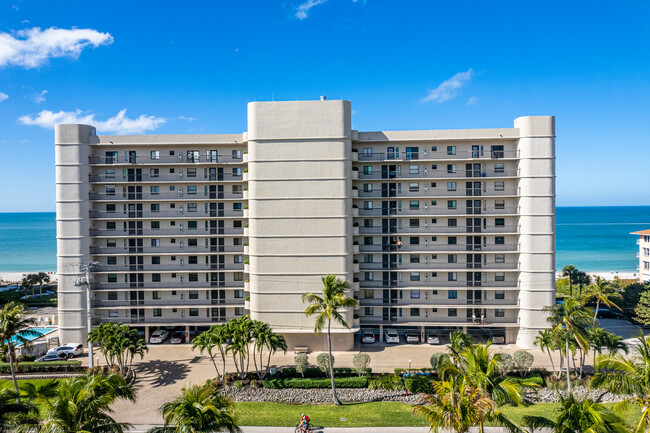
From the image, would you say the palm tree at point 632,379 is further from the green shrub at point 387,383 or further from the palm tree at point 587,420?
the green shrub at point 387,383

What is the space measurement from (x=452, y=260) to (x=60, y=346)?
42.7 meters

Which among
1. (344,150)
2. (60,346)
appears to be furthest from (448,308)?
(60,346)

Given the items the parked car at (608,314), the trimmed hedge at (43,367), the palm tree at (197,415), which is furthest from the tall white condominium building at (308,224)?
the palm tree at (197,415)

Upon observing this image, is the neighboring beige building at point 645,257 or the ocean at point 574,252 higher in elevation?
the neighboring beige building at point 645,257

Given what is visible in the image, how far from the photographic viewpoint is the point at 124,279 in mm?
43531

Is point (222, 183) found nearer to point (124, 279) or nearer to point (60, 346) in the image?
point (124, 279)

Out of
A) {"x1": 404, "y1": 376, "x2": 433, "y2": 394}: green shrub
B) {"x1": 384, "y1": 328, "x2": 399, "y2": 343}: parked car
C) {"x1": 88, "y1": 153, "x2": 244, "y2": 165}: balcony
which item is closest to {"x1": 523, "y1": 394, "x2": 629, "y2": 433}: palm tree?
{"x1": 404, "y1": 376, "x2": 433, "y2": 394}: green shrub

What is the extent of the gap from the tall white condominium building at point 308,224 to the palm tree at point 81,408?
24.3 meters

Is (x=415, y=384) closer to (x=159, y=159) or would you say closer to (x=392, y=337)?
(x=392, y=337)

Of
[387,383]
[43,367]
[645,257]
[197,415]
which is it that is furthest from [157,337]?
[645,257]

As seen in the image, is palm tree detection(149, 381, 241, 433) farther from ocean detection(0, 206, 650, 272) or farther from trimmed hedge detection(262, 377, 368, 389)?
ocean detection(0, 206, 650, 272)

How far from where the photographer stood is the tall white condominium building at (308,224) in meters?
39.9

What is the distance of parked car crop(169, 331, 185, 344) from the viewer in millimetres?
42741

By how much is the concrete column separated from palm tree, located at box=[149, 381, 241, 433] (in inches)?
1389
